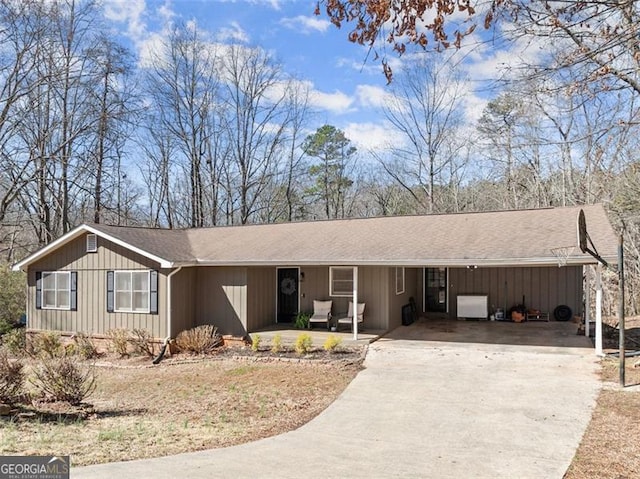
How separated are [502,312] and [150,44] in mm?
23645

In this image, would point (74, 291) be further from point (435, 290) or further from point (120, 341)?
point (435, 290)

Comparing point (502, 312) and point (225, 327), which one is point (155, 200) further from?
point (502, 312)

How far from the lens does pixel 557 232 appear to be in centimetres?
1166

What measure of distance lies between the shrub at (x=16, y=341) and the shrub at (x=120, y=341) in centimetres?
291

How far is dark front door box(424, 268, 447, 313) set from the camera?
52.2ft

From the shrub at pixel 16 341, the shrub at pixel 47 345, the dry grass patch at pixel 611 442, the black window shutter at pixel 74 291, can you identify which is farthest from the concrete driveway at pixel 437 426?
the shrub at pixel 16 341

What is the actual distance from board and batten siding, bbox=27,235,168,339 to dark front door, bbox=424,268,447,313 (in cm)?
867

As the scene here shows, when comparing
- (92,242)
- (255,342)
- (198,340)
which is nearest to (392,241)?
(255,342)

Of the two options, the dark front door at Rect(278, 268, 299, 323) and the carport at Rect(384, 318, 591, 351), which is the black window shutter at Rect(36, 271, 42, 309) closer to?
the dark front door at Rect(278, 268, 299, 323)

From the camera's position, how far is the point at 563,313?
14.3 metres

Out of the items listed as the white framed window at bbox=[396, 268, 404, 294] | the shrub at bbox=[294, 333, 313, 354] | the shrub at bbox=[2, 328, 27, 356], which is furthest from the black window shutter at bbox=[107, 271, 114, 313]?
the white framed window at bbox=[396, 268, 404, 294]

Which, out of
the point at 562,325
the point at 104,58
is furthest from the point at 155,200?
the point at 562,325

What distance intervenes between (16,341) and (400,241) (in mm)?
11911

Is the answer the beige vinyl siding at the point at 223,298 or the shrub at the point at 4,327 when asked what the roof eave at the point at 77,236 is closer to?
the beige vinyl siding at the point at 223,298
